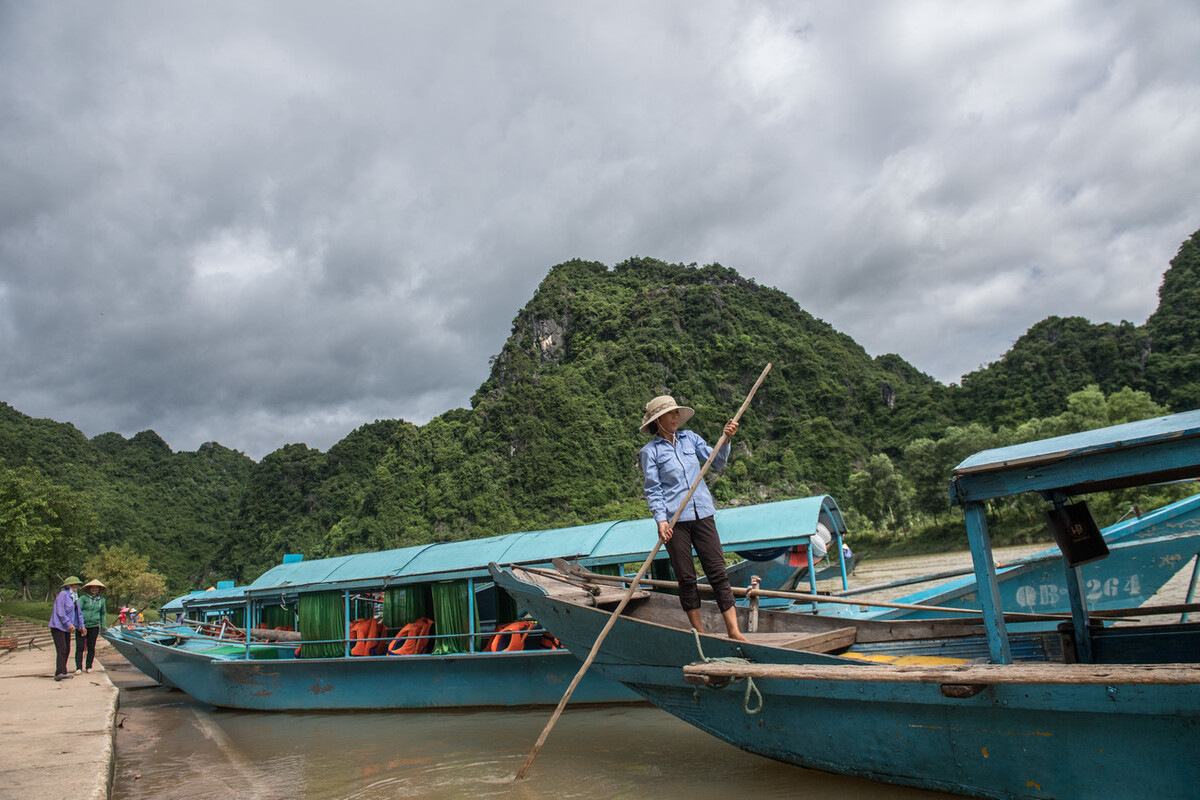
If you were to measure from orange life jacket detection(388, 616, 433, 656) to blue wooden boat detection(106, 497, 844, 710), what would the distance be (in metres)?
0.11

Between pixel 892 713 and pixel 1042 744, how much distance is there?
23.8 inches

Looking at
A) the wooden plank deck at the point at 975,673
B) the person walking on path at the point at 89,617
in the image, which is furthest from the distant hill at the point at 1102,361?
the person walking on path at the point at 89,617

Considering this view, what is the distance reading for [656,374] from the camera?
53.2 metres

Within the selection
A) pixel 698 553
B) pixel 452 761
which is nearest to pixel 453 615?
pixel 452 761

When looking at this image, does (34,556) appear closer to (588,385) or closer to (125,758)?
(125,758)

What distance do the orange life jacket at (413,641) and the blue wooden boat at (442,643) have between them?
0.11 m

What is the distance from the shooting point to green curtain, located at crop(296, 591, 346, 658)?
27.1ft

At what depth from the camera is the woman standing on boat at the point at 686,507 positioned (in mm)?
4254

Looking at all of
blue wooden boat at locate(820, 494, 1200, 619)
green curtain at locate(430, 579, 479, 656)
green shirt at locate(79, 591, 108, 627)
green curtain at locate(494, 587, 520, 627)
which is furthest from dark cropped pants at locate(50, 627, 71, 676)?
blue wooden boat at locate(820, 494, 1200, 619)

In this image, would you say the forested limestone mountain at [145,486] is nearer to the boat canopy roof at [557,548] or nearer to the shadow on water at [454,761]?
the boat canopy roof at [557,548]

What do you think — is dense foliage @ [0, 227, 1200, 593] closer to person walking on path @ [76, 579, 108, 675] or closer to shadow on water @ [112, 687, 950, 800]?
person walking on path @ [76, 579, 108, 675]

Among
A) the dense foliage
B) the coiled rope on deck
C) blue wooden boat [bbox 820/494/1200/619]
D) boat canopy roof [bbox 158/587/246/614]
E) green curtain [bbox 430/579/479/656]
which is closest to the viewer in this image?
the coiled rope on deck

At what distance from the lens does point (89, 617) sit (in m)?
10.2

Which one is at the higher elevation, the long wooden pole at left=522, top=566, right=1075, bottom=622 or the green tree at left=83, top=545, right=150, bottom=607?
the green tree at left=83, top=545, right=150, bottom=607
